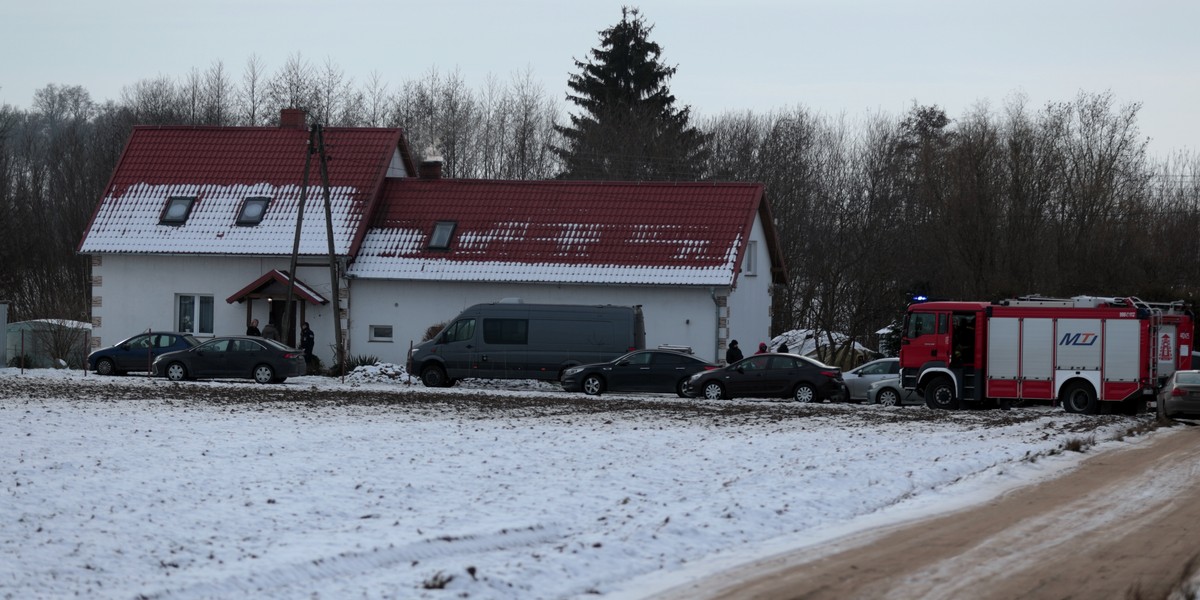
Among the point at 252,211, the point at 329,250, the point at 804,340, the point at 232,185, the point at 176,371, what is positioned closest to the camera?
the point at 176,371

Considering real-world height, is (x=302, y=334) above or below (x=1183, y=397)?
above

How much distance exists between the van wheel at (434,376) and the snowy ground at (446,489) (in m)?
8.86

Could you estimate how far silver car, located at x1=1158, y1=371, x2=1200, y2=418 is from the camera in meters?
28.5

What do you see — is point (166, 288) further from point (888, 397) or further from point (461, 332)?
point (888, 397)

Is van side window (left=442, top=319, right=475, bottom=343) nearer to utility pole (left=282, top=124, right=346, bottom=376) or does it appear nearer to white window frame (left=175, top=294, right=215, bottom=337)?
utility pole (left=282, top=124, right=346, bottom=376)

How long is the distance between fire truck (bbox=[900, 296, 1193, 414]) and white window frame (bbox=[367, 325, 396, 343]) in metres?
17.1

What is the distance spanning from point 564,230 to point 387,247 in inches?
215

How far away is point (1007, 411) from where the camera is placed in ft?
101

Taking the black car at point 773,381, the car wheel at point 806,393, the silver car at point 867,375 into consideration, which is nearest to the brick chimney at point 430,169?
the black car at point 773,381

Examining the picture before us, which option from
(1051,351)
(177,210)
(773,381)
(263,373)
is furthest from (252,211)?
(1051,351)

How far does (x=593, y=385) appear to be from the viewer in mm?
34125

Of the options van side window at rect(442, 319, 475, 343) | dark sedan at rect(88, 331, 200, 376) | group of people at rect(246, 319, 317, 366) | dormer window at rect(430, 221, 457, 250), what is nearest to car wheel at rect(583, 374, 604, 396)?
van side window at rect(442, 319, 475, 343)

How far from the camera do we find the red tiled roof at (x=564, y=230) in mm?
41938

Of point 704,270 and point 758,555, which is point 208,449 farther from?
point 704,270
